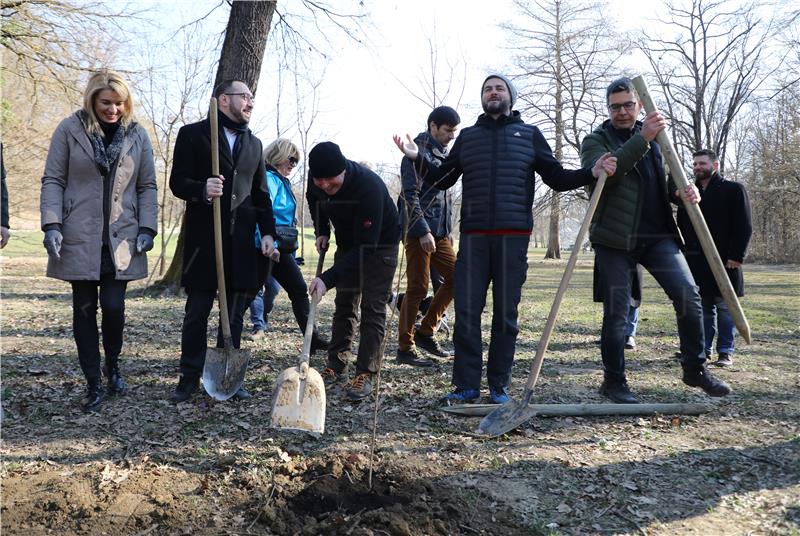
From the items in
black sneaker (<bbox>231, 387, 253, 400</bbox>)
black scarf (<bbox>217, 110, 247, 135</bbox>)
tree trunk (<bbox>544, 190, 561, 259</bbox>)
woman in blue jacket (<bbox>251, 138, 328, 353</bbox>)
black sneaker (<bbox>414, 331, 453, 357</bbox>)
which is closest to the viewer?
black scarf (<bbox>217, 110, 247, 135</bbox>)

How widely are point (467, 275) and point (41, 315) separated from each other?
6.15 m

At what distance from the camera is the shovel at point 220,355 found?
3914mm

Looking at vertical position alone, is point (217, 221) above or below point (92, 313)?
above

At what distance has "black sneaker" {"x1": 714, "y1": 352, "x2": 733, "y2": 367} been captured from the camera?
5.63 m

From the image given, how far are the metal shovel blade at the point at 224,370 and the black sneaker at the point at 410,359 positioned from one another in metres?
1.69

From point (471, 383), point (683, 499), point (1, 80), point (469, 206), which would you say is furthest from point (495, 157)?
point (1, 80)

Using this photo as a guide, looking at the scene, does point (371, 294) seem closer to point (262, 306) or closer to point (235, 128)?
point (235, 128)

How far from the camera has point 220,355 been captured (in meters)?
4.06

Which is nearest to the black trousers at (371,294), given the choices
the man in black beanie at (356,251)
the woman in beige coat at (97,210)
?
the man in black beanie at (356,251)

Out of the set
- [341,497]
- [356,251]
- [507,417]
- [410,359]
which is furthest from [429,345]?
[341,497]

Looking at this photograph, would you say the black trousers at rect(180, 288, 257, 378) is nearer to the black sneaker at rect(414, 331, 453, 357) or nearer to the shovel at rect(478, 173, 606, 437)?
the shovel at rect(478, 173, 606, 437)

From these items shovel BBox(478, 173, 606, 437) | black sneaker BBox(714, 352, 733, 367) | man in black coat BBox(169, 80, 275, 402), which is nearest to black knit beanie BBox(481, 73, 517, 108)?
shovel BBox(478, 173, 606, 437)

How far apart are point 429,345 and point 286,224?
176 centimetres

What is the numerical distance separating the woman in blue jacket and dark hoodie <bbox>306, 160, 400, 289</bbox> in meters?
0.84
